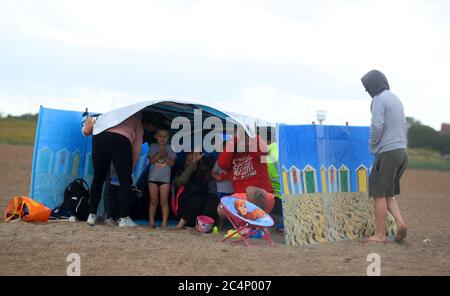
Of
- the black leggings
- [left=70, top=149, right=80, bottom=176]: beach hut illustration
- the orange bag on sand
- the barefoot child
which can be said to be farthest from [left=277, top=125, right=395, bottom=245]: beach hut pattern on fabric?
[left=70, top=149, right=80, bottom=176]: beach hut illustration

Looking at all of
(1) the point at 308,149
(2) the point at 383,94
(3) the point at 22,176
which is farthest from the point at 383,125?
(3) the point at 22,176

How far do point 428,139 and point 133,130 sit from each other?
39.6m

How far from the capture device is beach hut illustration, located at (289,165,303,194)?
7.33 meters

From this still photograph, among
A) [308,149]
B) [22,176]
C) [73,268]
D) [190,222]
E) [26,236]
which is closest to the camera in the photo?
[73,268]

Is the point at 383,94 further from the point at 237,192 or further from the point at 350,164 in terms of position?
the point at 237,192

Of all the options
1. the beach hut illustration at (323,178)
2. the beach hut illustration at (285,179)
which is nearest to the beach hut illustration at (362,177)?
the beach hut illustration at (323,178)

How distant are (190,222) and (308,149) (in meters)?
2.16

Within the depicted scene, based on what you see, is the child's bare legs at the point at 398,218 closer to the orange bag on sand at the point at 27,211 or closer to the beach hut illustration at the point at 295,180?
the beach hut illustration at the point at 295,180

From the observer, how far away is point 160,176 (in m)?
8.71

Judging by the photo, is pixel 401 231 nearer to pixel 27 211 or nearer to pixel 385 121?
pixel 385 121

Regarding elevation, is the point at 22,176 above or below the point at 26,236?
above

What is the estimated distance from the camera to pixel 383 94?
7320 mm

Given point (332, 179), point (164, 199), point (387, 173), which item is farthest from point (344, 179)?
point (164, 199)
